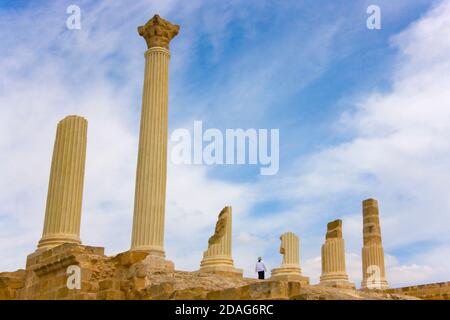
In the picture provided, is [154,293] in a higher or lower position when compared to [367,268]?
lower

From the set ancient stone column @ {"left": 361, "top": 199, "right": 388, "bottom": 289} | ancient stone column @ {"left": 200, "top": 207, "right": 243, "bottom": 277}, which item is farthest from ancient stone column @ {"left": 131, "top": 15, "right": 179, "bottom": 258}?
ancient stone column @ {"left": 361, "top": 199, "right": 388, "bottom": 289}

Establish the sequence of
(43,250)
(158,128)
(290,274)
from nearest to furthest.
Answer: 1. (43,250)
2. (158,128)
3. (290,274)

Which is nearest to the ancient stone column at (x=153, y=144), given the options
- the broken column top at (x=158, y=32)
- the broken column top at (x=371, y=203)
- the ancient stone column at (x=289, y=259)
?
the broken column top at (x=158, y=32)

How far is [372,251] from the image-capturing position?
110 feet

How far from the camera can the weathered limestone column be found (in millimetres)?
30422

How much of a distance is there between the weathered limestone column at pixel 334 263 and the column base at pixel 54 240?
52.4ft

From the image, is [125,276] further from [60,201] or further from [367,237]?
[367,237]

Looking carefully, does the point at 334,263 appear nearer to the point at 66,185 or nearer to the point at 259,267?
the point at 259,267

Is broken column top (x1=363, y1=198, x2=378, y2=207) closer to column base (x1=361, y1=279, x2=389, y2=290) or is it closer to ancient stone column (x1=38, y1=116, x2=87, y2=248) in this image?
column base (x1=361, y1=279, x2=389, y2=290)

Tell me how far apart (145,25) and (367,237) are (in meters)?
17.5

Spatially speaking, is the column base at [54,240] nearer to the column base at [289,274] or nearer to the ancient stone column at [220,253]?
the ancient stone column at [220,253]
